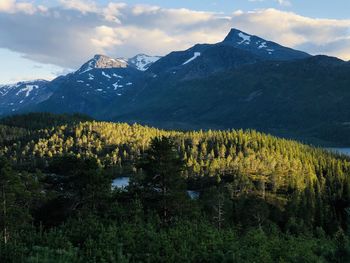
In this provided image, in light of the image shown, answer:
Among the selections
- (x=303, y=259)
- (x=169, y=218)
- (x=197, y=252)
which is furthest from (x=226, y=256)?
(x=169, y=218)

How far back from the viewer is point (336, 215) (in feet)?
620

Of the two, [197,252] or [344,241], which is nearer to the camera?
[344,241]

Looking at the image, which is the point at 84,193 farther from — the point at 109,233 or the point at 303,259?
the point at 303,259

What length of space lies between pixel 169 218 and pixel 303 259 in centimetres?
2831

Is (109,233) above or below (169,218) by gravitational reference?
above

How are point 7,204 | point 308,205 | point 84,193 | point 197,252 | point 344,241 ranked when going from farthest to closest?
point 308,205
point 84,193
point 7,204
point 197,252
point 344,241

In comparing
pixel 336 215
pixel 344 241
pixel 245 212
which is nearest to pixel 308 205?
pixel 336 215

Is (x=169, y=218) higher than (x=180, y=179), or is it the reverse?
(x=180, y=179)

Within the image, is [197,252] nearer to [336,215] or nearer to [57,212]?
[57,212]

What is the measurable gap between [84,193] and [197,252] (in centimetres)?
3323

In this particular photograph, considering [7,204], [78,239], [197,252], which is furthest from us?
[7,204]

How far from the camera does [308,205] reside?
179 m

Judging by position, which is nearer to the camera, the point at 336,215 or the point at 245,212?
the point at 245,212

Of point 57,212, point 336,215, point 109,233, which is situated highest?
point 109,233
